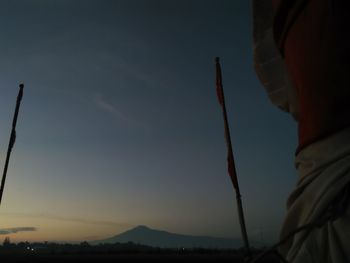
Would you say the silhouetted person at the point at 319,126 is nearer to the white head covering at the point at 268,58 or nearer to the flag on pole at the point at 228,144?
the white head covering at the point at 268,58

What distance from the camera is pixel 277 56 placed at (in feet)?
12.3

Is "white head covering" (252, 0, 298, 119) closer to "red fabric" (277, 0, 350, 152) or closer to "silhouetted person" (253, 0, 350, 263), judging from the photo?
"silhouetted person" (253, 0, 350, 263)

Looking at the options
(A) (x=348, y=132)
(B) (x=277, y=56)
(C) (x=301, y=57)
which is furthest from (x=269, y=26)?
(A) (x=348, y=132)

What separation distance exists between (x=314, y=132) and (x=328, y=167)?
14.0 inches

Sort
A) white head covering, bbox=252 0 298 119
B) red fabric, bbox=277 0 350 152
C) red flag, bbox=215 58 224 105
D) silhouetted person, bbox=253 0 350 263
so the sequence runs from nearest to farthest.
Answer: silhouetted person, bbox=253 0 350 263, red fabric, bbox=277 0 350 152, white head covering, bbox=252 0 298 119, red flag, bbox=215 58 224 105

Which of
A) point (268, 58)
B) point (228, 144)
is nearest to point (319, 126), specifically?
point (228, 144)

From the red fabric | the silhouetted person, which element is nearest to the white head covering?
the silhouetted person

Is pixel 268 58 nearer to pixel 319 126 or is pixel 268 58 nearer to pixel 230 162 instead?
pixel 230 162

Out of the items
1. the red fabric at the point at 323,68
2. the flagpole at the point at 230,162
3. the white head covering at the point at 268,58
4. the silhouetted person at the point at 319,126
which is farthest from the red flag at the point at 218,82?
the red fabric at the point at 323,68

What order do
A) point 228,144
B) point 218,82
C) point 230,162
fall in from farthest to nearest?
point 218,82
point 230,162
point 228,144

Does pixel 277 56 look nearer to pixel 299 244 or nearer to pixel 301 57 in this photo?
pixel 301 57

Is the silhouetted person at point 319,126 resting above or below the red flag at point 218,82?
below

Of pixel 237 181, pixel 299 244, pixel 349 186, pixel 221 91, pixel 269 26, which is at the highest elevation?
pixel 269 26

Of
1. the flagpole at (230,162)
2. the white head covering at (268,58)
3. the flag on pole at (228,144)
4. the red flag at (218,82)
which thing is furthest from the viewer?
the red flag at (218,82)
